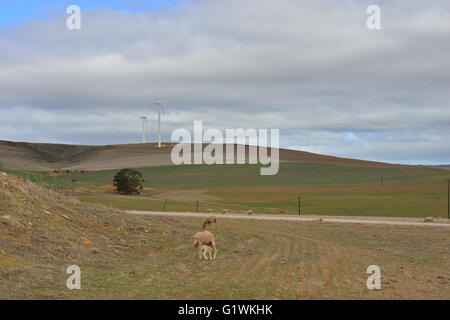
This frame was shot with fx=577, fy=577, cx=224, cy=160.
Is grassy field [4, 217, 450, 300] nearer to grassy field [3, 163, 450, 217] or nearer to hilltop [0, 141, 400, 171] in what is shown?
grassy field [3, 163, 450, 217]

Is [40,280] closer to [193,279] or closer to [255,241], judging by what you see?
[193,279]

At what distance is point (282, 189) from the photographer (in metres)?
92.9

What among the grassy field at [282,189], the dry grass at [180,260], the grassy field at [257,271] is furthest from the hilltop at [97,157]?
the grassy field at [257,271]

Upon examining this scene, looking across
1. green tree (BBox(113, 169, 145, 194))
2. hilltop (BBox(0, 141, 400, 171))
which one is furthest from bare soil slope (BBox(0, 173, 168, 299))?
hilltop (BBox(0, 141, 400, 171))

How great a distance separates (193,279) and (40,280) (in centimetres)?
420

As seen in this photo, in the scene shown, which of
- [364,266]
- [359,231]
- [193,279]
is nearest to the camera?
[193,279]

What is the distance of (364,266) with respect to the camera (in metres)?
20.3

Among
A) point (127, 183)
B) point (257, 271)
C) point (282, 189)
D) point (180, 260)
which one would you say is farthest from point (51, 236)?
point (282, 189)

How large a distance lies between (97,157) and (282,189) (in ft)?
258

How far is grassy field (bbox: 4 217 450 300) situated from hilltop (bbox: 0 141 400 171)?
348ft

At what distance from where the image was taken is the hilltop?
138 metres

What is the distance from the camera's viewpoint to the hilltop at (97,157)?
453ft

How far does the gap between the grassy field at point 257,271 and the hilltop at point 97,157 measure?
106136mm

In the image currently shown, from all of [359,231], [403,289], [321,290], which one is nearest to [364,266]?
[403,289]
